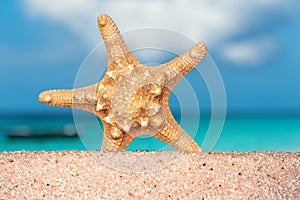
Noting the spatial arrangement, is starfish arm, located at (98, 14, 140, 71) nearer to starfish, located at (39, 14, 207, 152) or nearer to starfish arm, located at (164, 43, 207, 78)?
starfish, located at (39, 14, 207, 152)

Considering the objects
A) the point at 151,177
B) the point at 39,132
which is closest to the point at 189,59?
the point at 151,177

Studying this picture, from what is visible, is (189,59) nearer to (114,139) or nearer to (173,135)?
(173,135)

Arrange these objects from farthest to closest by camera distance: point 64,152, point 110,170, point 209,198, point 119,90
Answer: point 119,90, point 64,152, point 110,170, point 209,198

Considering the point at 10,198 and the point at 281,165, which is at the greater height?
the point at 281,165

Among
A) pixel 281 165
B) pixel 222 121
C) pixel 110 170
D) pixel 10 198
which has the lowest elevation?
pixel 10 198

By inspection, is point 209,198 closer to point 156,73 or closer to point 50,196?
point 50,196

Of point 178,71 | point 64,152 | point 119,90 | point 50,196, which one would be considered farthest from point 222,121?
point 50,196

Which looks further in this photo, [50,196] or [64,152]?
[64,152]

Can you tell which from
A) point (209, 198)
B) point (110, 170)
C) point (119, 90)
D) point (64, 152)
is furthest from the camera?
point (119, 90)

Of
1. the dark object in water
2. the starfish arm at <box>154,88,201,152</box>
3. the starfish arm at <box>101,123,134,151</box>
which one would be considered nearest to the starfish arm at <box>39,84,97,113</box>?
the starfish arm at <box>101,123,134,151</box>
